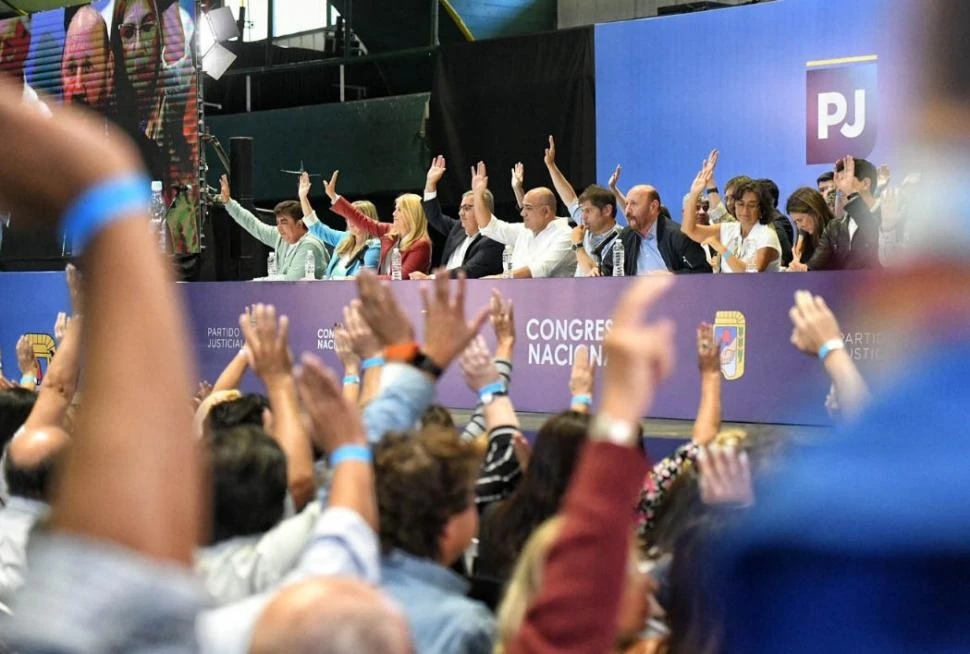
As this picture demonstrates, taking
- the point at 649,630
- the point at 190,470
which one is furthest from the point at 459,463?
the point at 190,470

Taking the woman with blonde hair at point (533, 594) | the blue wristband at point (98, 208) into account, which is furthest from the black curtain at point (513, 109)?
the blue wristband at point (98, 208)

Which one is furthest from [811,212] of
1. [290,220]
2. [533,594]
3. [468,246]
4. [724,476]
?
[533,594]

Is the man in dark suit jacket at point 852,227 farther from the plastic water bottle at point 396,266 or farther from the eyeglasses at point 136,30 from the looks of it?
the eyeglasses at point 136,30

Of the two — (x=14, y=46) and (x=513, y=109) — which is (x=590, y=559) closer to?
(x=513, y=109)

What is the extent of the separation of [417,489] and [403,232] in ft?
23.4

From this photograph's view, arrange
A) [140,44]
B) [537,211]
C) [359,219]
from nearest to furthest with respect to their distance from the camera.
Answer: [537,211] < [359,219] < [140,44]

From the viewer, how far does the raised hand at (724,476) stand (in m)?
1.91

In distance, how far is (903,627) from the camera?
27.9 inches

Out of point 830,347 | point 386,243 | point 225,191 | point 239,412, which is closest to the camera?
point 830,347

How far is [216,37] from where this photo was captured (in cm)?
1187

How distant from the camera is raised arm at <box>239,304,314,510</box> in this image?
2789mm

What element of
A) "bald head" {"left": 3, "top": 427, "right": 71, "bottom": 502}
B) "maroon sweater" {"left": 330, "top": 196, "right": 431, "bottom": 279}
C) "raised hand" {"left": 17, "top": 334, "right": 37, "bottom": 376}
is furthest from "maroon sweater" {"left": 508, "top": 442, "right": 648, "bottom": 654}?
"maroon sweater" {"left": 330, "top": 196, "right": 431, "bottom": 279}

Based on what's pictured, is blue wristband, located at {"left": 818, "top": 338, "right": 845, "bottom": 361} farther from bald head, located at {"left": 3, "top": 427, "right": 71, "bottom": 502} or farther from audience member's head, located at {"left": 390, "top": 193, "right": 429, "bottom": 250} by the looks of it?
audience member's head, located at {"left": 390, "top": 193, "right": 429, "bottom": 250}

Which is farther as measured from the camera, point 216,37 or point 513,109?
point 216,37
